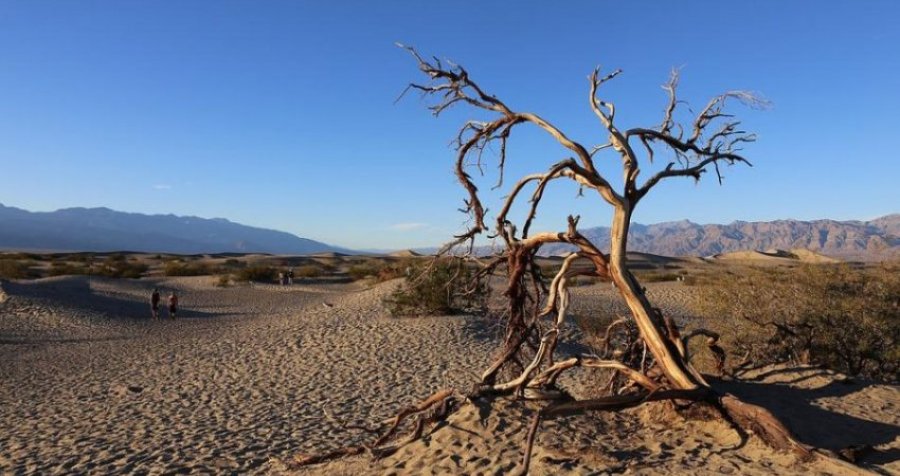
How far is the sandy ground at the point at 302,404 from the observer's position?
5730 millimetres

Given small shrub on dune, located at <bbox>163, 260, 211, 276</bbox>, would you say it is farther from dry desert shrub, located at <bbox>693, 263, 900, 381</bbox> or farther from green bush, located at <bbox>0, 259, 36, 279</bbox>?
dry desert shrub, located at <bbox>693, 263, 900, 381</bbox>

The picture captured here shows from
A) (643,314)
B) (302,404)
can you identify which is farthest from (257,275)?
(643,314)

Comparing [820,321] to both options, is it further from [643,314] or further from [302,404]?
[302,404]

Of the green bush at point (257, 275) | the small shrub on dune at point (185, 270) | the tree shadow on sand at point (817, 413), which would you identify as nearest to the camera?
the tree shadow on sand at point (817, 413)

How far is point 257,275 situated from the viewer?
39844mm

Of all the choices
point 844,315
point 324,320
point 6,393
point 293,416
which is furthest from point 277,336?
point 844,315

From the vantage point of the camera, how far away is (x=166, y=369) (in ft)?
47.1

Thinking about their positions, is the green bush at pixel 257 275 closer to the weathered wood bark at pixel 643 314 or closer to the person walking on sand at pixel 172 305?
the person walking on sand at pixel 172 305

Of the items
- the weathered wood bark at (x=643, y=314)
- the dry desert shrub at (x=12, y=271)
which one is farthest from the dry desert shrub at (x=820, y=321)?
the dry desert shrub at (x=12, y=271)

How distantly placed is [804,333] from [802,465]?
5452 mm

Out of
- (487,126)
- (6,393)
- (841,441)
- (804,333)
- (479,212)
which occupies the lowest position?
(6,393)

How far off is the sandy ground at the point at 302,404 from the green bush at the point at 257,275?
13813 millimetres

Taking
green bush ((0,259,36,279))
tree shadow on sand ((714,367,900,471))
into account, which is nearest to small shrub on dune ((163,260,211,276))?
green bush ((0,259,36,279))

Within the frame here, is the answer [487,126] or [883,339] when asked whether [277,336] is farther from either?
[883,339]
